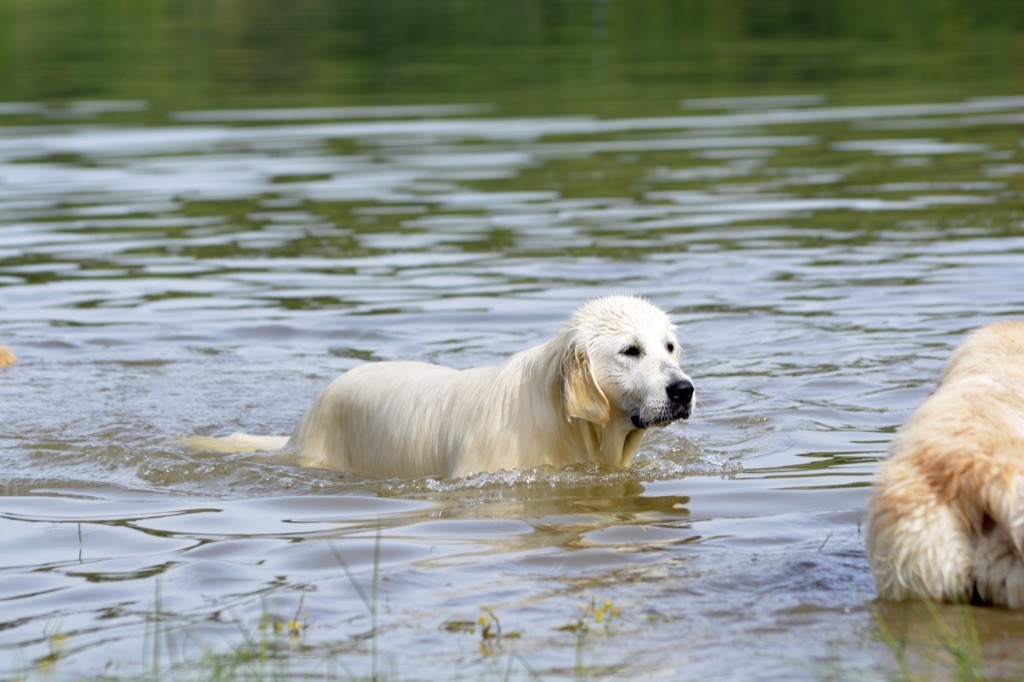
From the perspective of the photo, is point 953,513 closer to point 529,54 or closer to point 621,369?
point 621,369

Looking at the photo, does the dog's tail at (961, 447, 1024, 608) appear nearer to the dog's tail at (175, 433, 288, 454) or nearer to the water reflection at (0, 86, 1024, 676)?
the water reflection at (0, 86, 1024, 676)

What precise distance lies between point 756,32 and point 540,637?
3551cm

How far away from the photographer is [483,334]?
39.0ft

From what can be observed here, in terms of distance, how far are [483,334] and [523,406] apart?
3895 mm

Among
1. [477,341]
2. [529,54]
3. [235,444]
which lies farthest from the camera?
[529,54]

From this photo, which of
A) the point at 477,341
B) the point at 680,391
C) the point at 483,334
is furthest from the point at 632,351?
the point at 483,334

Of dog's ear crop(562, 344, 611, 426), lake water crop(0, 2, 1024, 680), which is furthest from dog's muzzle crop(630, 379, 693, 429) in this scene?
lake water crop(0, 2, 1024, 680)

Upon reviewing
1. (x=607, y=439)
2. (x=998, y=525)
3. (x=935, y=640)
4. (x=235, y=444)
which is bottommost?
(x=235, y=444)

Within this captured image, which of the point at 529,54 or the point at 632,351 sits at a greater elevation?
the point at 529,54

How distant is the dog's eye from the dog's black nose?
240mm

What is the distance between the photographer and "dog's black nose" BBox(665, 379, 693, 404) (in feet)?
25.3

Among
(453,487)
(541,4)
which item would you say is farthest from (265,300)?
(541,4)

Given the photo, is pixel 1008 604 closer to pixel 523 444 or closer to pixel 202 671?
pixel 202 671

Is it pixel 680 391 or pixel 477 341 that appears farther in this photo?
pixel 477 341
